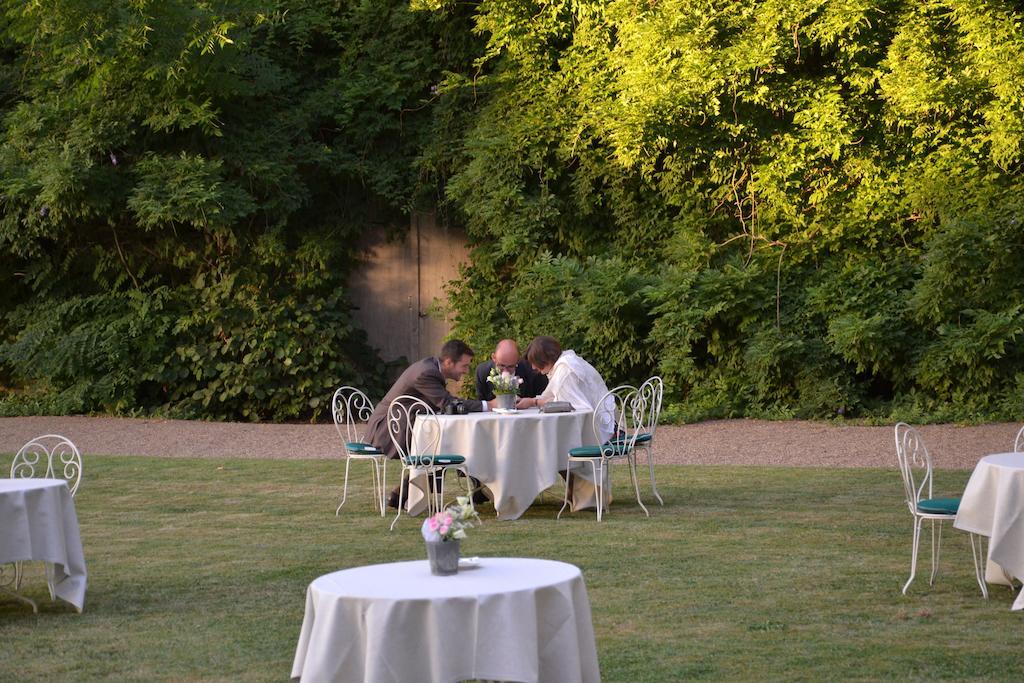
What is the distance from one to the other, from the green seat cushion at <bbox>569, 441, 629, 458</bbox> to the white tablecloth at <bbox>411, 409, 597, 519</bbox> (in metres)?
0.13

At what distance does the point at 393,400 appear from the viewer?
8195 millimetres

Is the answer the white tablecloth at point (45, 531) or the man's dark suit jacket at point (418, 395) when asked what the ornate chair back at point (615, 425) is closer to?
the man's dark suit jacket at point (418, 395)

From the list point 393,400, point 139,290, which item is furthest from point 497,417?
point 139,290

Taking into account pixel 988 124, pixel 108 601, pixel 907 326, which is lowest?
pixel 108 601

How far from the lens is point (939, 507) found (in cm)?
579

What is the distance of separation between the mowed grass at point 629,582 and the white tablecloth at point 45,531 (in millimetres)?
169

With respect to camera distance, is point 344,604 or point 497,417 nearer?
point 344,604

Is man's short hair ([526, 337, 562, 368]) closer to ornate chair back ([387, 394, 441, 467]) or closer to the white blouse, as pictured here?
the white blouse

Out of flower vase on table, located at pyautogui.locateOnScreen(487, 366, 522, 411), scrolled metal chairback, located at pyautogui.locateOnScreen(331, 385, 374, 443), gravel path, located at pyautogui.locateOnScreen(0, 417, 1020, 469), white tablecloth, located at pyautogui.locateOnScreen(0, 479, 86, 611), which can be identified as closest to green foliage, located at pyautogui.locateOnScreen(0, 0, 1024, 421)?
gravel path, located at pyautogui.locateOnScreen(0, 417, 1020, 469)

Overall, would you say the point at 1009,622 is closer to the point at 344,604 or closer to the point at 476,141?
the point at 344,604

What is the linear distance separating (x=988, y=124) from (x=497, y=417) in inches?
317

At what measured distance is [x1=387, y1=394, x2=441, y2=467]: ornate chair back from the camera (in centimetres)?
785

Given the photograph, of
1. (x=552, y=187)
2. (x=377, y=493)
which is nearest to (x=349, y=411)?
(x=377, y=493)

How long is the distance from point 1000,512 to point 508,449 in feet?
10.9
